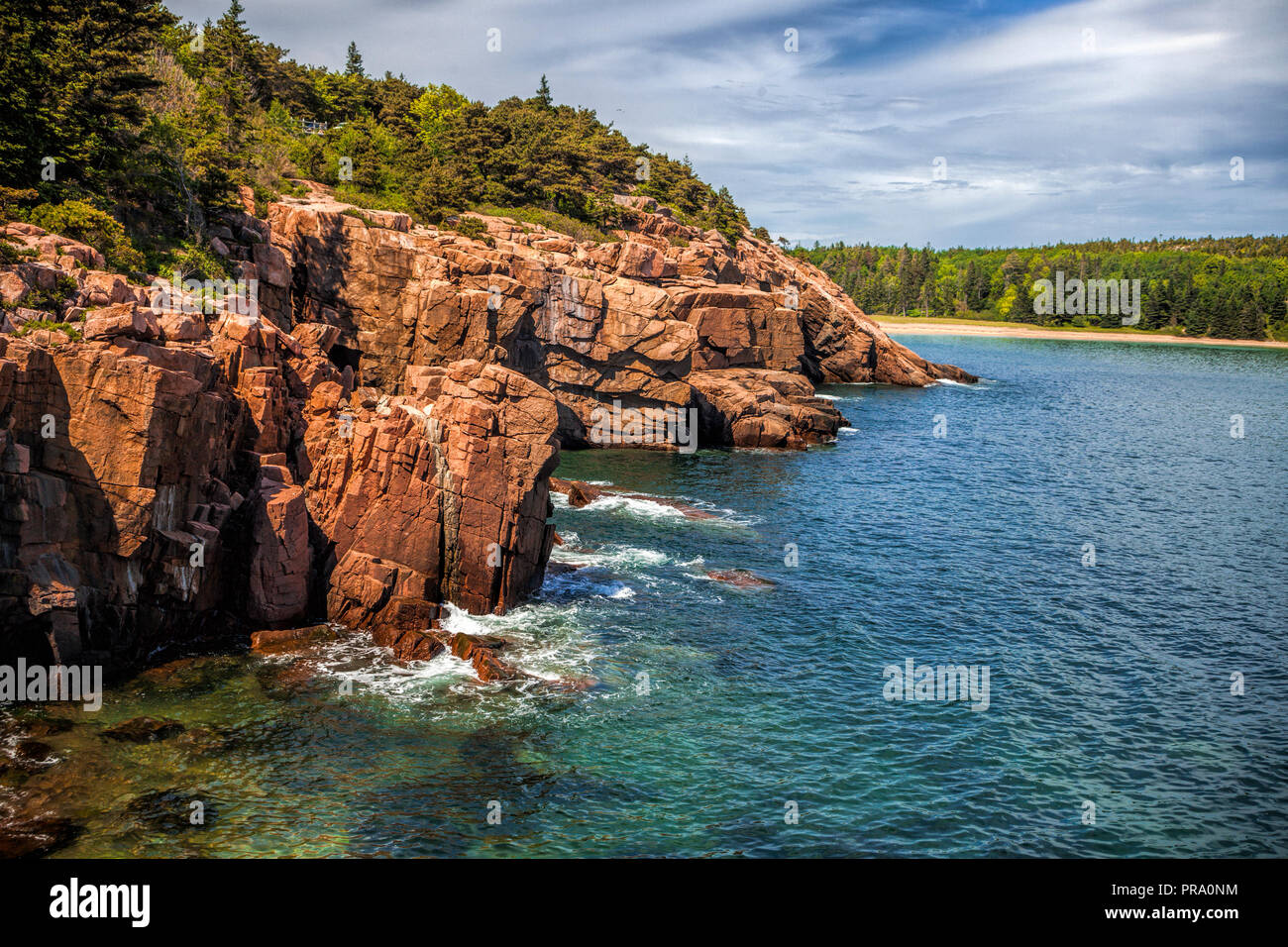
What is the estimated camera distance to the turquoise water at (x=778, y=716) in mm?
24359

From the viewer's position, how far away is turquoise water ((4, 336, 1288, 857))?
24359 mm

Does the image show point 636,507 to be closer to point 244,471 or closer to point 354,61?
point 244,471

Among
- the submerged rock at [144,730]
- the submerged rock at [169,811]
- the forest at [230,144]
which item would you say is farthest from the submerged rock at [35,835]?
the forest at [230,144]

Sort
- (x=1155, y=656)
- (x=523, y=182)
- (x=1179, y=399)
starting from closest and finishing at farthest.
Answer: (x=1155, y=656) → (x=523, y=182) → (x=1179, y=399)

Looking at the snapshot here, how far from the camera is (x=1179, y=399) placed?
121 m

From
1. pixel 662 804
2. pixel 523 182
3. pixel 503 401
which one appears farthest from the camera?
pixel 523 182

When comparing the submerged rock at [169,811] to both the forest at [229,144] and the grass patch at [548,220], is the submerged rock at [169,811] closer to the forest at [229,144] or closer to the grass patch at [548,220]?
the forest at [229,144]

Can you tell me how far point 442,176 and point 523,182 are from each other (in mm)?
20044

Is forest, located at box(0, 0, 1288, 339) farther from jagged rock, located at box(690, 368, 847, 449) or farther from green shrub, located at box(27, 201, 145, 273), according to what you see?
jagged rock, located at box(690, 368, 847, 449)

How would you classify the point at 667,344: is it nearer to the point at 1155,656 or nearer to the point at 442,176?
the point at 442,176

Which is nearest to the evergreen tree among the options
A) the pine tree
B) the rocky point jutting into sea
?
the pine tree

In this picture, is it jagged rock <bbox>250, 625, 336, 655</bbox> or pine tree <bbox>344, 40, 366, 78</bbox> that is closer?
jagged rock <bbox>250, 625, 336, 655</bbox>

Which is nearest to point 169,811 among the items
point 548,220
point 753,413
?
point 753,413
